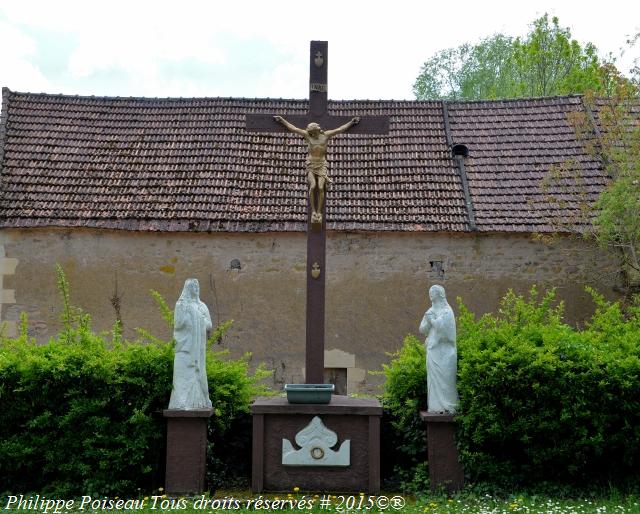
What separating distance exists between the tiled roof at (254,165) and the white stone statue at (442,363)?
5049 millimetres

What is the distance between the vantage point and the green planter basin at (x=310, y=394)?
6.89 metres

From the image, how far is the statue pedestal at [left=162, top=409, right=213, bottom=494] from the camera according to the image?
683 centimetres

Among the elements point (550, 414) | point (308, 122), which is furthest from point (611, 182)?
point (550, 414)

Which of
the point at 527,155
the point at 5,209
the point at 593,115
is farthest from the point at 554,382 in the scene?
the point at 5,209

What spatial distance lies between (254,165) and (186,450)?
24.1 feet

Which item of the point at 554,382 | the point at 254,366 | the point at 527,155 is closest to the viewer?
the point at 554,382

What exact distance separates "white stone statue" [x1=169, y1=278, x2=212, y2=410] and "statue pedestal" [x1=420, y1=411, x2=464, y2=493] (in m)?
2.19

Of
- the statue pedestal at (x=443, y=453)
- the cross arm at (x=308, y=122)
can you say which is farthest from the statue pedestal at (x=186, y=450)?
the cross arm at (x=308, y=122)

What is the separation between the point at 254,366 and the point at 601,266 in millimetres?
6126

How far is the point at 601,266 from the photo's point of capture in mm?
12195

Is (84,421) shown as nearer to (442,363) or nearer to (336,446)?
(336,446)

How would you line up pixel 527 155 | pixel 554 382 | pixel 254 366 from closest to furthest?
pixel 554 382
pixel 254 366
pixel 527 155

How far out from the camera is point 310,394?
6922 mm

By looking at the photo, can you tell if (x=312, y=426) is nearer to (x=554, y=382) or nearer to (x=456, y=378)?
(x=456, y=378)
